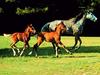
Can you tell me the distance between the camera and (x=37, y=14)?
1866 inches

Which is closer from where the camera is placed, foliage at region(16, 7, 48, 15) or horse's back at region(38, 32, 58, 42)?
horse's back at region(38, 32, 58, 42)

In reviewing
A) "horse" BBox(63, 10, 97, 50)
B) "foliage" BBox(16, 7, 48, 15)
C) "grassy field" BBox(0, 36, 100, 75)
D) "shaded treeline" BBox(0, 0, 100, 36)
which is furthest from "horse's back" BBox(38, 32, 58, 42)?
"foliage" BBox(16, 7, 48, 15)

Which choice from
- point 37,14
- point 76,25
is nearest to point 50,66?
point 76,25

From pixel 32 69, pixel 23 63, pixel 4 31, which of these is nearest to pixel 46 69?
pixel 32 69

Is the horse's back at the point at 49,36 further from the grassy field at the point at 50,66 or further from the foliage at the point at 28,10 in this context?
the foliage at the point at 28,10

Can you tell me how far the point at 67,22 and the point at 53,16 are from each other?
81.6 ft

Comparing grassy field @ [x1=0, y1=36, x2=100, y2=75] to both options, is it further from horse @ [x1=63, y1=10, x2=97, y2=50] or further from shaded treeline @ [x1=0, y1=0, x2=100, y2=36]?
shaded treeline @ [x1=0, y1=0, x2=100, y2=36]

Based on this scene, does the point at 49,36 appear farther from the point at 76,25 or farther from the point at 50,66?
the point at 76,25

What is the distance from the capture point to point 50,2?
47.7 metres

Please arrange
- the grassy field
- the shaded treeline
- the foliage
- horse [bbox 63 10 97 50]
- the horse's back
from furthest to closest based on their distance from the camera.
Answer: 1. the shaded treeline
2. the foliage
3. horse [bbox 63 10 97 50]
4. the horse's back
5. the grassy field

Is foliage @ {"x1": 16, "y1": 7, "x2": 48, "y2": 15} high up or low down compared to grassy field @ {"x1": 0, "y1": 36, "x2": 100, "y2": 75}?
up

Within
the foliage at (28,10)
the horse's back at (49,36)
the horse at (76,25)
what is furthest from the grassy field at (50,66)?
the foliage at (28,10)

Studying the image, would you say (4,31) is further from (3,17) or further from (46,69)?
(46,69)

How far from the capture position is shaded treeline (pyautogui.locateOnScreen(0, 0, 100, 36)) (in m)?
45.8
